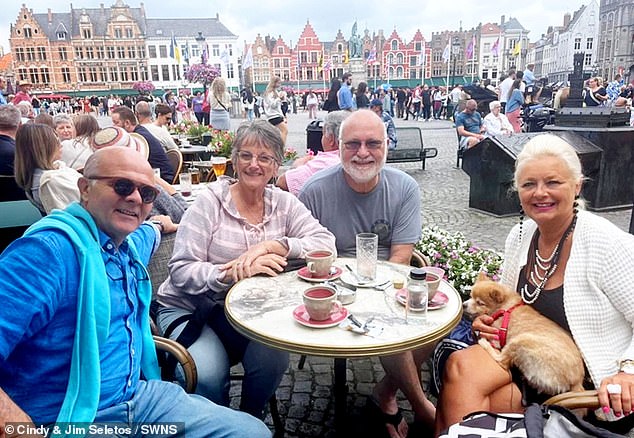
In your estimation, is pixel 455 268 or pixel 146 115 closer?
pixel 455 268

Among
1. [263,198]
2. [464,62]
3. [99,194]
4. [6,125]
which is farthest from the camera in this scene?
[464,62]

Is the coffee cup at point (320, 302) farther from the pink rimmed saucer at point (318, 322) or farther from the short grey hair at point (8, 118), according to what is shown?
the short grey hair at point (8, 118)

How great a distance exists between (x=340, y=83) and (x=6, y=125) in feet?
35.8

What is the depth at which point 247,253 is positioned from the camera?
2303mm

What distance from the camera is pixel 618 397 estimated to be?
5.24 feet

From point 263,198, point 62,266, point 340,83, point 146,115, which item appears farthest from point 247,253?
point 340,83

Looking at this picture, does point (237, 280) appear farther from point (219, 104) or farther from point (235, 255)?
point (219, 104)

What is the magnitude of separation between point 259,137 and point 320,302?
109 centimetres

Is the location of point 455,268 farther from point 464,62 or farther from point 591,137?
point 464,62

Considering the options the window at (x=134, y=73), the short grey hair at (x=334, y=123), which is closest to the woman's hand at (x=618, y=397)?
the short grey hair at (x=334, y=123)

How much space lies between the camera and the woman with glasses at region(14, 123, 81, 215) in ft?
10.9

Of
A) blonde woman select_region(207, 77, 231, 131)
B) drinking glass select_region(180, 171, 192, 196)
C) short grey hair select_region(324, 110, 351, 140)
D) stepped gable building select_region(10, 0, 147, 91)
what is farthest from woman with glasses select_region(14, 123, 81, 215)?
stepped gable building select_region(10, 0, 147, 91)

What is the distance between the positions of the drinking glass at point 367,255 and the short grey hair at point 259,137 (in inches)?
27.4

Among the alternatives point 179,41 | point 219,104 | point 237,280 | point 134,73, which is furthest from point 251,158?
point 134,73
